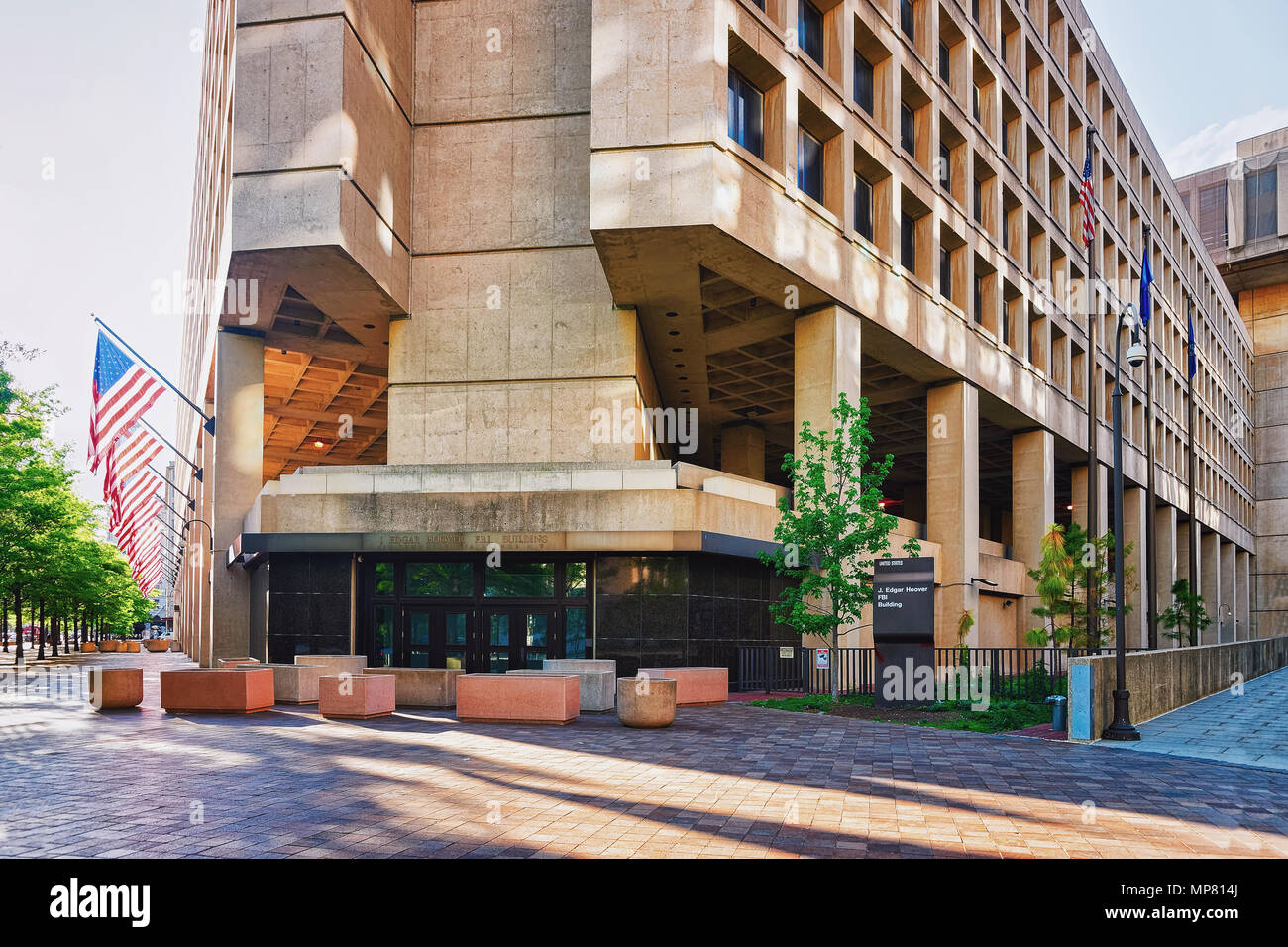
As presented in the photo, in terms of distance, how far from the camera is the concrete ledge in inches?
636

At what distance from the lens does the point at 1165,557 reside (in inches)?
2366

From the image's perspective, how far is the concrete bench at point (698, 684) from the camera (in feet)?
68.5

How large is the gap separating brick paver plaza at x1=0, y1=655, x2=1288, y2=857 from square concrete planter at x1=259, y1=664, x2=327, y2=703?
372 cm

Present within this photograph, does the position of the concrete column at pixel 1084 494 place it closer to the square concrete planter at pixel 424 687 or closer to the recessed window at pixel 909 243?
the recessed window at pixel 909 243

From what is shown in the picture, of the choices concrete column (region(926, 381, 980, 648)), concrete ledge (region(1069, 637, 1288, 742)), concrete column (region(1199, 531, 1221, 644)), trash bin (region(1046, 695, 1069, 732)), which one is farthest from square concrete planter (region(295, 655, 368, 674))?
concrete column (region(1199, 531, 1221, 644))

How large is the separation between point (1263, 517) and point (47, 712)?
9504 cm

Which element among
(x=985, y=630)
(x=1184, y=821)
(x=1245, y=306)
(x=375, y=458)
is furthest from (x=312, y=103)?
(x=1245, y=306)

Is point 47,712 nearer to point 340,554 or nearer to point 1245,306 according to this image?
point 340,554

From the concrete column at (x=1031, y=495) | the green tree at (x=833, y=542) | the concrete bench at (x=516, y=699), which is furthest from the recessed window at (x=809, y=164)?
the concrete column at (x=1031, y=495)

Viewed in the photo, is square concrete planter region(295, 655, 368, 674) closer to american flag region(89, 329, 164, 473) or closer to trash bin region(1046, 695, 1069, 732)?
american flag region(89, 329, 164, 473)

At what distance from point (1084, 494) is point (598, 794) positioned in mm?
47297

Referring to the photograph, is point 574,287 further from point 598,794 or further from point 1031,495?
point 1031,495

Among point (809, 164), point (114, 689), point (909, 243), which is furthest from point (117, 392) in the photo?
point (909, 243)

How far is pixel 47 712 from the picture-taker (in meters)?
18.2
